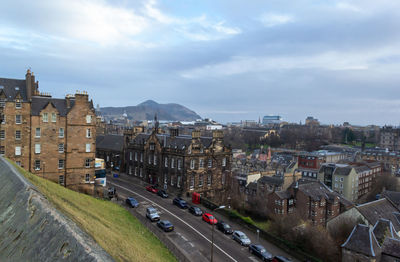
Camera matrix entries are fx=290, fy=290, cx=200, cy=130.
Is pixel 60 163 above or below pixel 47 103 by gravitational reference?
below

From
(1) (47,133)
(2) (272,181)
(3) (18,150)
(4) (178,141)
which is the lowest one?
(2) (272,181)

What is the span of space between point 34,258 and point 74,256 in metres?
2.33

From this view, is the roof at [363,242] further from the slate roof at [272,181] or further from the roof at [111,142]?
the roof at [111,142]

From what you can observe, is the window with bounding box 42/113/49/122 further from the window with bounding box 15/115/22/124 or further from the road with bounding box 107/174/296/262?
the road with bounding box 107/174/296/262

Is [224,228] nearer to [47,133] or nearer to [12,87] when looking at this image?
[47,133]

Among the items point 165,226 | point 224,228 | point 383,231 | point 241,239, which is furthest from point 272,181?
point 165,226

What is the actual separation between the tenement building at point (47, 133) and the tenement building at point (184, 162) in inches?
543

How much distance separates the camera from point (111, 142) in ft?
223

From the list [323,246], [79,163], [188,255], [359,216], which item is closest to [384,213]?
[359,216]

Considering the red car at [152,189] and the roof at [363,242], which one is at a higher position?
the red car at [152,189]

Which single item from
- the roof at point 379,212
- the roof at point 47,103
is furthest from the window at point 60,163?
the roof at point 379,212

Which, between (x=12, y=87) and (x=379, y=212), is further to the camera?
(x=379, y=212)

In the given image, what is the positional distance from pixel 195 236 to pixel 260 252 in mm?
6869

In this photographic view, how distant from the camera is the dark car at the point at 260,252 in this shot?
27.4m
